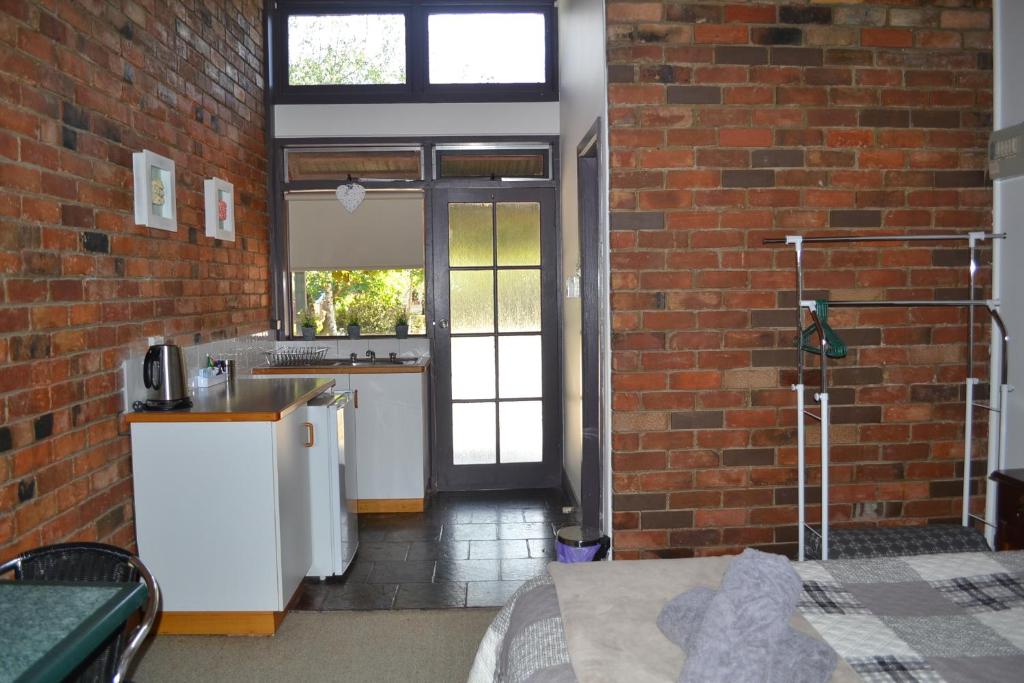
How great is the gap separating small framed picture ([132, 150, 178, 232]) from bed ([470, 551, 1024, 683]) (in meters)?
2.25

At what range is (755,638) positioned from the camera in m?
1.36

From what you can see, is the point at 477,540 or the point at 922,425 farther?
the point at 477,540

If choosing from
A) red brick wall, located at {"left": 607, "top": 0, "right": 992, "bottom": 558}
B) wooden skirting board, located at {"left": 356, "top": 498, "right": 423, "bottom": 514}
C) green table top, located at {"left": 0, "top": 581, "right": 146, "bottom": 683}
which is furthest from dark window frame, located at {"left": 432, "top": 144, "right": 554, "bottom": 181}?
green table top, located at {"left": 0, "top": 581, "right": 146, "bottom": 683}

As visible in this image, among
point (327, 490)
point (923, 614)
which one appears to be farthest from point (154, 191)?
point (923, 614)

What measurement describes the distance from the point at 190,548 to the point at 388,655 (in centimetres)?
86

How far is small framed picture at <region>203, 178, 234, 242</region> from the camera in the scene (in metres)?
4.08

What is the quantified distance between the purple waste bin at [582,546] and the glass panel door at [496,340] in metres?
2.33

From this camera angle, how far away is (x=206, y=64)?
4125 mm

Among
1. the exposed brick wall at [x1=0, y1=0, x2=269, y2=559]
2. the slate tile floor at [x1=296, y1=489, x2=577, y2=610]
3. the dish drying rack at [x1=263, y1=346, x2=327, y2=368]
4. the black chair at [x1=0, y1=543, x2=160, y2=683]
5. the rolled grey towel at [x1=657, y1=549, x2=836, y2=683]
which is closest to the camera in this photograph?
the rolled grey towel at [x1=657, y1=549, x2=836, y2=683]

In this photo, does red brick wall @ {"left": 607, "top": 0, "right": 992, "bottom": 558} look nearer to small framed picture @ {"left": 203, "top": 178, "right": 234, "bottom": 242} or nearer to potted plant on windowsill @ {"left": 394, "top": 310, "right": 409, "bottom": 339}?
small framed picture @ {"left": 203, "top": 178, "right": 234, "bottom": 242}

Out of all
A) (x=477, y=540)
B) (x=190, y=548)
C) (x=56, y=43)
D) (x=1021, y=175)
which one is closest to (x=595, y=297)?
(x=477, y=540)

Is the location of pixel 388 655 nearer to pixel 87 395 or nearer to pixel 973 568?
pixel 87 395

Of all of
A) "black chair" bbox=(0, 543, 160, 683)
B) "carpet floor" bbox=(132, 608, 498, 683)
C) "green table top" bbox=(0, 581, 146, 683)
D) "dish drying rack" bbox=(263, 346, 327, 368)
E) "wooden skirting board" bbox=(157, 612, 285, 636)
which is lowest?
"carpet floor" bbox=(132, 608, 498, 683)

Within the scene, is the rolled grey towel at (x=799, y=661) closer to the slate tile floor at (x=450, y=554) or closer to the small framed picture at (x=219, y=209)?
the slate tile floor at (x=450, y=554)
